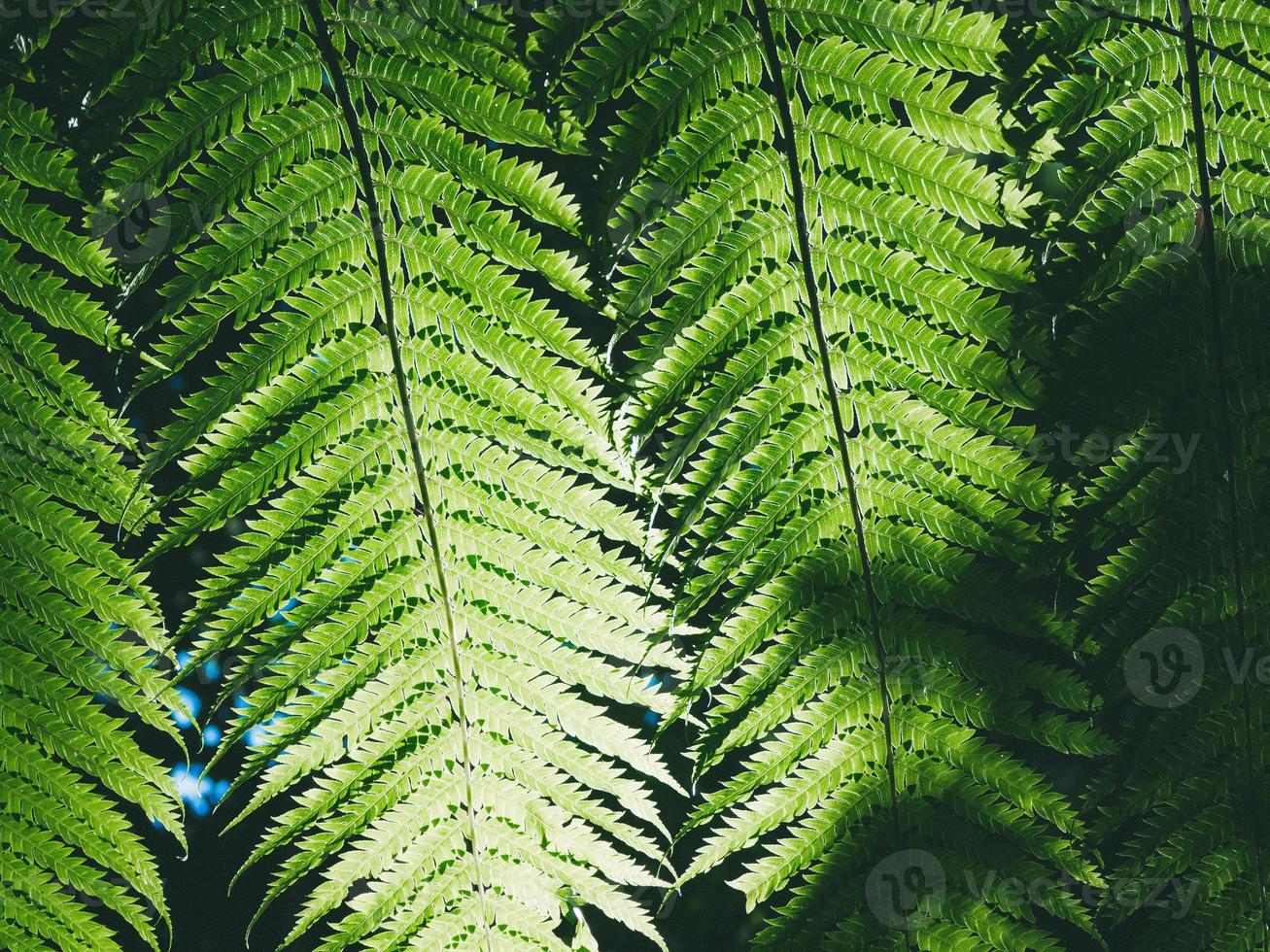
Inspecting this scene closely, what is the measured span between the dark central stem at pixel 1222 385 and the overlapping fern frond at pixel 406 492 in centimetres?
77

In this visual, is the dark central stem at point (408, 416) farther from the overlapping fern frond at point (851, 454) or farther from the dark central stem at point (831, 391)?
the dark central stem at point (831, 391)

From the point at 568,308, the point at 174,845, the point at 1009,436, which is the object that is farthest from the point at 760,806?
the point at 174,845

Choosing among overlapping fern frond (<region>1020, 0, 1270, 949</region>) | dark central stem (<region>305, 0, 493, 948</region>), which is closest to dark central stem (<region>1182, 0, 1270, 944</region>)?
overlapping fern frond (<region>1020, 0, 1270, 949</region>)

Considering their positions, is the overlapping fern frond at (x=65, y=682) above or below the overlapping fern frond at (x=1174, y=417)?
below

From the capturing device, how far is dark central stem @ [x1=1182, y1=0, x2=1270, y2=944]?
1.05 m

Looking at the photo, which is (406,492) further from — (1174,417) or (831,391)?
(1174,417)

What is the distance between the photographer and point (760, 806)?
3.87 ft

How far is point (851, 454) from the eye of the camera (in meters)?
1.16

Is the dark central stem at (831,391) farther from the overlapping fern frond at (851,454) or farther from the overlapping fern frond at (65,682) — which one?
the overlapping fern frond at (65,682)

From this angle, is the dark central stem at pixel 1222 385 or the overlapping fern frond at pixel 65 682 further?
the overlapping fern frond at pixel 65 682

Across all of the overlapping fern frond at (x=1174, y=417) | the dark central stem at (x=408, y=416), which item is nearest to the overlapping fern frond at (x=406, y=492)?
the dark central stem at (x=408, y=416)

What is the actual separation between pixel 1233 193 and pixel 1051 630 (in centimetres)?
60

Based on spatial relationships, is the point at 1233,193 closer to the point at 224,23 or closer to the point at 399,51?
the point at 399,51

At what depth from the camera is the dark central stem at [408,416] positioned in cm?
110
